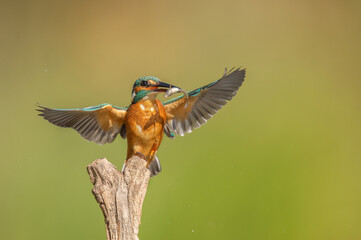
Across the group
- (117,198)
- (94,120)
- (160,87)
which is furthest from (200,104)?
(117,198)

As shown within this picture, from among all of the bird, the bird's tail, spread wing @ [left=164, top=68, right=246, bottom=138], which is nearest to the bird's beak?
the bird

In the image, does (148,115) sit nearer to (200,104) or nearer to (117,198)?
(200,104)

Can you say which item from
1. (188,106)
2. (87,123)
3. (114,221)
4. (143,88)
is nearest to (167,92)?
(143,88)

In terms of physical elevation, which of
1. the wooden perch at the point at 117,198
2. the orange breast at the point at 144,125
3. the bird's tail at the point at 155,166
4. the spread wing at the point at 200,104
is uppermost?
the spread wing at the point at 200,104

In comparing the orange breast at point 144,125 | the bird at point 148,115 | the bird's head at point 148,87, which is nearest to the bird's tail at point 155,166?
the bird at point 148,115

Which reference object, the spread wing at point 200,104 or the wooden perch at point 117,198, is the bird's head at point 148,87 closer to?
the spread wing at point 200,104
